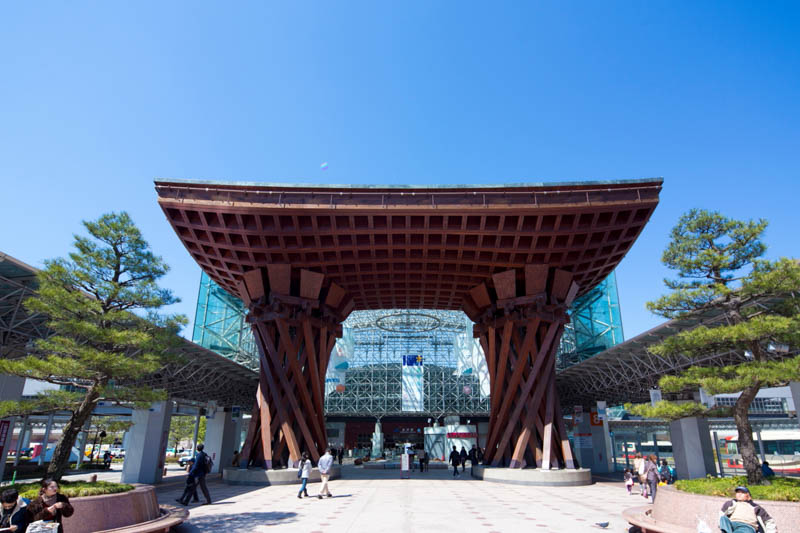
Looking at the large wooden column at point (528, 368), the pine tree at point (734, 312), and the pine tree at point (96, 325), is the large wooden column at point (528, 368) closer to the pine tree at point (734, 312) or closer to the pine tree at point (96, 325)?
the pine tree at point (734, 312)

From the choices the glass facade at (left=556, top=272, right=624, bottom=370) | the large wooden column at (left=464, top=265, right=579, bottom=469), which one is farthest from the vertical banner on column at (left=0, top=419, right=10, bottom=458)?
the glass facade at (left=556, top=272, right=624, bottom=370)

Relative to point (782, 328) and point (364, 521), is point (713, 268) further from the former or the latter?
point (364, 521)

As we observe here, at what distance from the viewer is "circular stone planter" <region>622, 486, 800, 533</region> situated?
26.2ft

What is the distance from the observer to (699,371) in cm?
1085

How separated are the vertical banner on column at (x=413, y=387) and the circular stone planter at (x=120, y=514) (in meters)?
47.8

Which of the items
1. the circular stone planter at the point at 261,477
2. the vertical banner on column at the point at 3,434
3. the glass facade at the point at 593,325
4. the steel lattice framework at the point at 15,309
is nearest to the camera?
the steel lattice framework at the point at 15,309

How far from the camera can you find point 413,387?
58.4 metres

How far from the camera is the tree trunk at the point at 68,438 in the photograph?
995cm

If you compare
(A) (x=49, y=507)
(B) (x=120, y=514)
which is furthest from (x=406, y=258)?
(A) (x=49, y=507)

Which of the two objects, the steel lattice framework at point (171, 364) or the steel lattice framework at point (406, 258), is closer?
the steel lattice framework at point (171, 364)

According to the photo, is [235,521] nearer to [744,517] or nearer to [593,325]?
[744,517]

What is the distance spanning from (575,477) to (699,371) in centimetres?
1220

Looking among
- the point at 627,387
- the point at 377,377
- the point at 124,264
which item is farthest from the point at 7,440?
the point at 377,377

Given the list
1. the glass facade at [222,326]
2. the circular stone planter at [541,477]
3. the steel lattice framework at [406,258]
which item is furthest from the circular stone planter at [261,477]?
the glass facade at [222,326]
